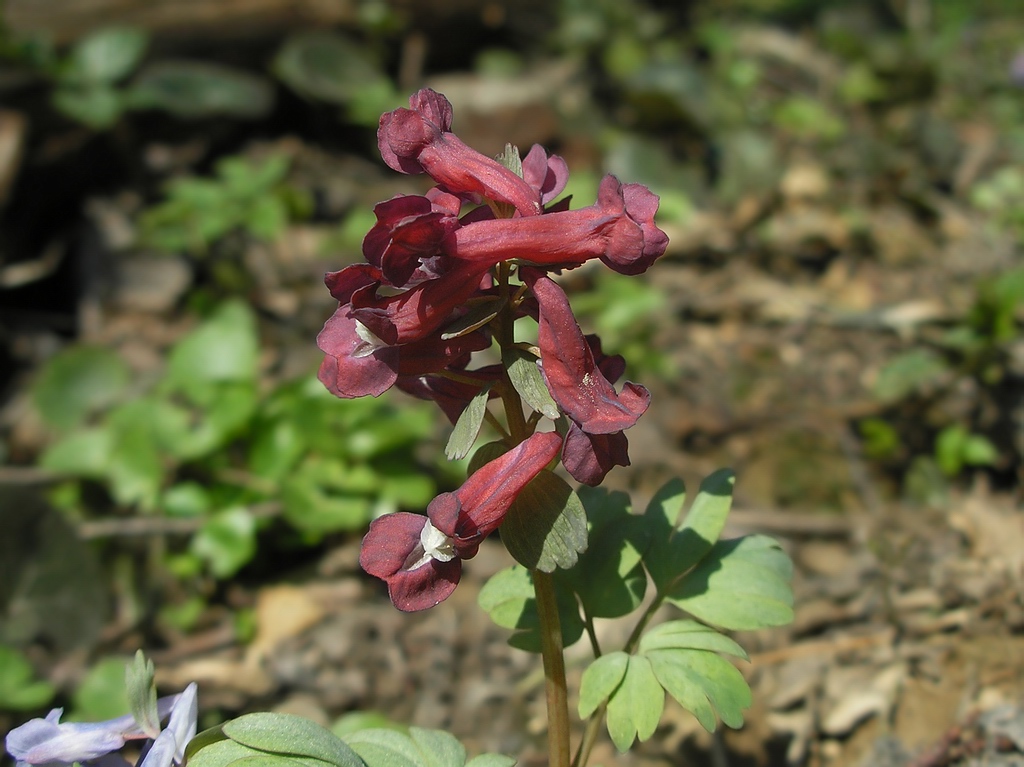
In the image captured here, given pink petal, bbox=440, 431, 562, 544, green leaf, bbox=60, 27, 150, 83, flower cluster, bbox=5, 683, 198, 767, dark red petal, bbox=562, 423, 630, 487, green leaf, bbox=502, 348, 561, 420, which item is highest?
green leaf, bbox=502, 348, 561, 420

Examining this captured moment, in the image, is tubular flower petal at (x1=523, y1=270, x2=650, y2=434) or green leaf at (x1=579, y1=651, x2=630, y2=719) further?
green leaf at (x1=579, y1=651, x2=630, y2=719)

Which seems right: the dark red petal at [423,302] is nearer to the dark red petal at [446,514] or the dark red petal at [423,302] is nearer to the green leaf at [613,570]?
the dark red petal at [446,514]

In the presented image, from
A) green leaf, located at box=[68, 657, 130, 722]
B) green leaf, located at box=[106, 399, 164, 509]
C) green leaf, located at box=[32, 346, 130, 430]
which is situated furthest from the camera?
green leaf, located at box=[32, 346, 130, 430]

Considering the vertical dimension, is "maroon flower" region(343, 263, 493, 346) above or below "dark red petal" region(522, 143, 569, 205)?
below

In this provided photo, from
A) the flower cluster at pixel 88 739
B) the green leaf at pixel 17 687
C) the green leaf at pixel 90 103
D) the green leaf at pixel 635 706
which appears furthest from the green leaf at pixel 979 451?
the green leaf at pixel 90 103

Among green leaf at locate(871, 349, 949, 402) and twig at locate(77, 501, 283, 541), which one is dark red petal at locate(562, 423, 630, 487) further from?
green leaf at locate(871, 349, 949, 402)

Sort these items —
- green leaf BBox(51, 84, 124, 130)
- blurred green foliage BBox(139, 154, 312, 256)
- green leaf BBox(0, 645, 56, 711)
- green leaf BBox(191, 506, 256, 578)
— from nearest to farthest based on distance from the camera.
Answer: green leaf BBox(0, 645, 56, 711), green leaf BBox(191, 506, 256, 578), blurred green foliage BBox(139, 154, 312, 256), green leaf BBox(51, 84, 124, 130)

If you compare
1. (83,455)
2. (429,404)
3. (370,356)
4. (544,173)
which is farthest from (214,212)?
(370,356)

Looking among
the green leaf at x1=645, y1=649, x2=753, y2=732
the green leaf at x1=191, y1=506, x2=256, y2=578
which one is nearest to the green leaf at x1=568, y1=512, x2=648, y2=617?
the green leaf at x1=645, y1=649, x2=753, y2=732
